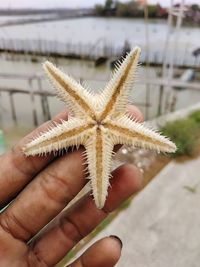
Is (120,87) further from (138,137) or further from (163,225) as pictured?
(163,225)

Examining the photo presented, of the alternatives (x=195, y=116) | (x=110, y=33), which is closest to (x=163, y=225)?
(x=195, y=116)

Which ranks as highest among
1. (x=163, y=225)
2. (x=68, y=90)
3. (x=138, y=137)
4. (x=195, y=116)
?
(x=68, y=90)

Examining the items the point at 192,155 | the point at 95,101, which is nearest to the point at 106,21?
the point at 192,155

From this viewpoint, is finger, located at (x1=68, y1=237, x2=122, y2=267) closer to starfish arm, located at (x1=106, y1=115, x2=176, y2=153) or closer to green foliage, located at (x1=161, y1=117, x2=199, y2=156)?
starfish arm, located at (x1=106, y1=115, x2=176, y2=153)

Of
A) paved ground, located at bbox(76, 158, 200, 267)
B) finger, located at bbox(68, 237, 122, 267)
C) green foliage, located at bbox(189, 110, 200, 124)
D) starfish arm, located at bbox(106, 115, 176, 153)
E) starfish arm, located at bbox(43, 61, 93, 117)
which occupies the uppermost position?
starfish arm, located at bbox(43, 61, 93, 117)

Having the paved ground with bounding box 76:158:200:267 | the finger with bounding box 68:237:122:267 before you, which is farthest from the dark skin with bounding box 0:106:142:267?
the paved ground with bounding box 76:158:200:267

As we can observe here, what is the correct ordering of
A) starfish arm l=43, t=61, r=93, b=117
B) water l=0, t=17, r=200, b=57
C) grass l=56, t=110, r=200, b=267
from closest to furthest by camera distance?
1. starfish arm l=43, t=61, r=93, b=117
2. grass l=56, t=110, r=200, b=267
3. water l=0, t=17, r=200, b=57

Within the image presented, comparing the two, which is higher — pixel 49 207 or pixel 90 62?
pixel 49 207

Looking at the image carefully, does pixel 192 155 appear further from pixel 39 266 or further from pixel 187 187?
pixel 39 266
